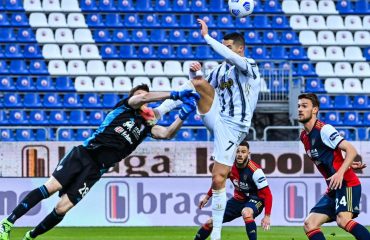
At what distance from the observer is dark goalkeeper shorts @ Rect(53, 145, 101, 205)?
10141 mm

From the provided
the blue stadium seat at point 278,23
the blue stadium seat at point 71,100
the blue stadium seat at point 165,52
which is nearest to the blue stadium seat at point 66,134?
the blue stadium seat at point 71,100

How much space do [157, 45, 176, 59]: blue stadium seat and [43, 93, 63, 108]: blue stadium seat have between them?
295cm

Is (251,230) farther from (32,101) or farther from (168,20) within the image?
(168,20)

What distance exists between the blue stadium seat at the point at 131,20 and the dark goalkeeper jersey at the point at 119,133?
14234mm

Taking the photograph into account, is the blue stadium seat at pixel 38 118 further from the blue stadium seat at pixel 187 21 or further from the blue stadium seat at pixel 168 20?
the blue stadium seat at pixel 187 21

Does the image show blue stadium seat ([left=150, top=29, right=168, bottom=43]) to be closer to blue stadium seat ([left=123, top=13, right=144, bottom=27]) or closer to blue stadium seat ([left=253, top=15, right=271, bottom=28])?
blue stadium seat ([left=123, top=13, right=144, bottom=27])

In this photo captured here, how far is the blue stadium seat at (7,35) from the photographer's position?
23.7 metres

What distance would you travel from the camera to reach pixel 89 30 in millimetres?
24141

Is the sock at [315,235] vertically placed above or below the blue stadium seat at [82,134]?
below

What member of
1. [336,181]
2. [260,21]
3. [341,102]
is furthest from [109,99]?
[336,181]

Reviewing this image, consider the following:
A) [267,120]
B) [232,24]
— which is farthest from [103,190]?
[232,24]

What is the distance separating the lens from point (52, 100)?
22469 mm

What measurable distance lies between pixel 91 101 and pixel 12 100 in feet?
6.10

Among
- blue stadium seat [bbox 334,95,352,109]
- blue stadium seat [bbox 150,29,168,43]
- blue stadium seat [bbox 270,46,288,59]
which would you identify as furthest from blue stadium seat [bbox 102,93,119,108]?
blue stadium seat [bbox 334,95,352,109]
